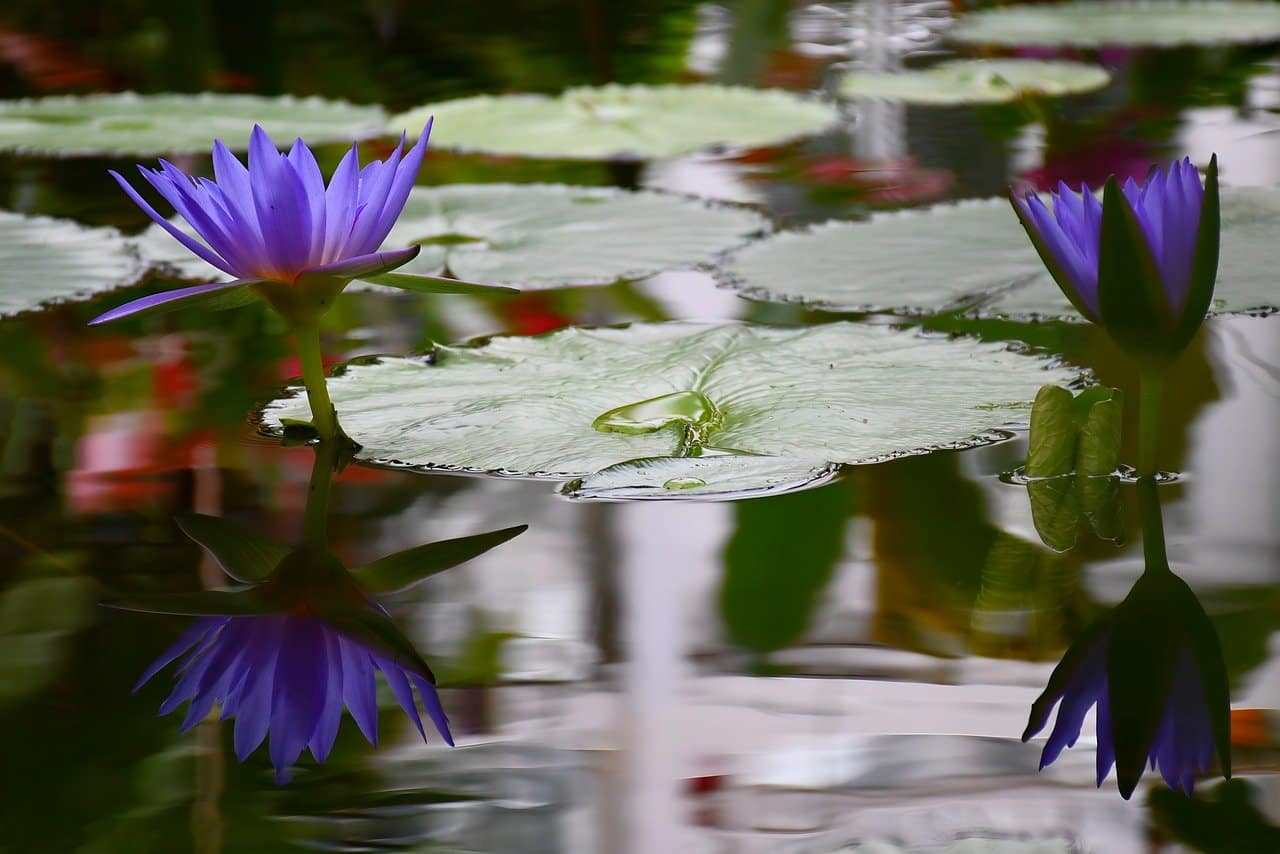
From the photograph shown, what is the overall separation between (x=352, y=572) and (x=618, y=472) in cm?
19

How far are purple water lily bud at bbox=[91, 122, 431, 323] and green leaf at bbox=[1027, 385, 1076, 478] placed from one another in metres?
0.41

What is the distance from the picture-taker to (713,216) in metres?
1.70

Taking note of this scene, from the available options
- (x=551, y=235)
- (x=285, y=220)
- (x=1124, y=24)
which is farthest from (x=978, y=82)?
(x=285, y=220)

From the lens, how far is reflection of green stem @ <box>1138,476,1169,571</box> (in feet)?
2.64

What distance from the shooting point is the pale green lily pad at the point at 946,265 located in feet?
4.34

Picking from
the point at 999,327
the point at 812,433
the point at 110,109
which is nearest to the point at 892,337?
the point at 999,327

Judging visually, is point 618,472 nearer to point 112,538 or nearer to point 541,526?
point 541,526

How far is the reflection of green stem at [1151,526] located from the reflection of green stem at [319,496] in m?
0.48

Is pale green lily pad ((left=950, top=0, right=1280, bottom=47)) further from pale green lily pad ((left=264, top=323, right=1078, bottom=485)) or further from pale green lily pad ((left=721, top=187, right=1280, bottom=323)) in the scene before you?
pale green lily pad ((left=264, top=323, right=1078, bottom=485))

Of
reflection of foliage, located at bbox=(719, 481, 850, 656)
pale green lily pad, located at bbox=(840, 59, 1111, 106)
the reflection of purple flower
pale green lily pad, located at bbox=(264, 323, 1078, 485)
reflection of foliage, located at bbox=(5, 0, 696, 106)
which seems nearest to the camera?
the reflection of purple flower

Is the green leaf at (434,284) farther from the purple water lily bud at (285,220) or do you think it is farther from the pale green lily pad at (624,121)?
the pale green lily pad at (624,121)

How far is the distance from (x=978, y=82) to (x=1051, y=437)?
1885 millimetres

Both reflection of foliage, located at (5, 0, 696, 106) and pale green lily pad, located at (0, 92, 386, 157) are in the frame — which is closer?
pale green lily pad, located at (0, 92, 386, 157)

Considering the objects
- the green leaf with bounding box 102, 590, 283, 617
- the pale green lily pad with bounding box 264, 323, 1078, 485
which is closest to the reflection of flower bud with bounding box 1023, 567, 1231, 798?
the pale green lily pad with bounding box 264, 323, 1078, 485
